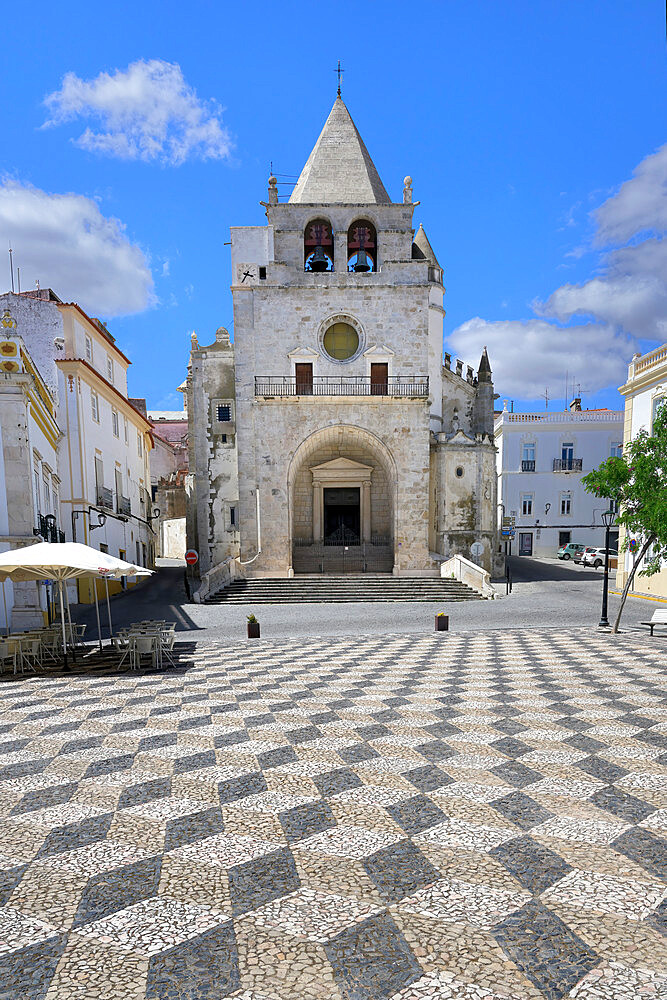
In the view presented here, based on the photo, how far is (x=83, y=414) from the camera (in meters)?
21.0

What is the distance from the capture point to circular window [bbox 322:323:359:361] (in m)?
25.2

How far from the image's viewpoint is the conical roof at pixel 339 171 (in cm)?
2570

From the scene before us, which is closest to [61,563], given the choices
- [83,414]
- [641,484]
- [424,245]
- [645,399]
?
[641,484]

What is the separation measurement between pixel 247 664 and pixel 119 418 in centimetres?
2000

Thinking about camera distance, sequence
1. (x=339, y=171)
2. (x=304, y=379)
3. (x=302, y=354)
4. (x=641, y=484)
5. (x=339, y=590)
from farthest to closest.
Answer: (x=339, y=171) < (x=304, y=379) < (x=302, y=354) < (x=339, y=590) < (x=641, y=484)

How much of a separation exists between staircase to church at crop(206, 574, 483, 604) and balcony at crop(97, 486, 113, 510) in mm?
6119

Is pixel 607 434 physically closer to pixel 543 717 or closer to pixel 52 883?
pixel 543 717

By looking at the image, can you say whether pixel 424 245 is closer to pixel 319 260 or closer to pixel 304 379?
pixel 319 260

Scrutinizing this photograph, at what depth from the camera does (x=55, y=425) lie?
1898cm

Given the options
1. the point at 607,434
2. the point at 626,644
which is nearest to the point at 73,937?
the point at 626,644

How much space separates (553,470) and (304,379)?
19868mm

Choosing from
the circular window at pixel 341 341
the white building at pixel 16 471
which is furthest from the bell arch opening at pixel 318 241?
the white building at pixel 16 471

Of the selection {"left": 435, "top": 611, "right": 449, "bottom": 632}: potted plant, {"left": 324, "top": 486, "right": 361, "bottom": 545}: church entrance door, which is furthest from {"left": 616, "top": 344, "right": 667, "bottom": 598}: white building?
{"left": 324, "top": 486, "right": 361, "bottom": 545}: church entrance door

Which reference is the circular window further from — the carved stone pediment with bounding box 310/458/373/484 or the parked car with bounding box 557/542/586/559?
the parked car with bounding box 557/542/586/559
